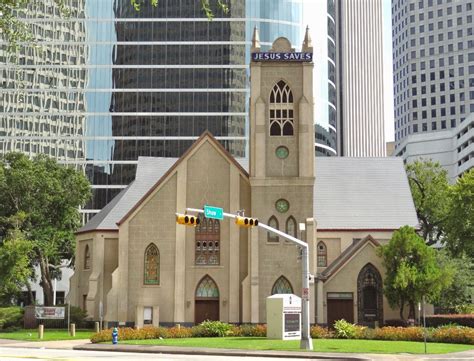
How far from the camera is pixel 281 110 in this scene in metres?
56.2

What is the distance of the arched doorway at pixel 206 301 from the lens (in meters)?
55.4

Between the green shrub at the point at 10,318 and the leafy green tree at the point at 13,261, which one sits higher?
the leafy green tree at the point at 13,261

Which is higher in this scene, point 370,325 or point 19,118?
point 19,118

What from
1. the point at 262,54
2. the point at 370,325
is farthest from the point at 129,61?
the point at 370,325

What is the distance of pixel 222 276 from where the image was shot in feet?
182

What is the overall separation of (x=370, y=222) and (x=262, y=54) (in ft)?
50.6

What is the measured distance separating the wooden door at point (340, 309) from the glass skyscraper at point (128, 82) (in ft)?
243

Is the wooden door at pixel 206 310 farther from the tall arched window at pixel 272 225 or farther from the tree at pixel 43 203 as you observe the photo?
the tree at pixel 43 203

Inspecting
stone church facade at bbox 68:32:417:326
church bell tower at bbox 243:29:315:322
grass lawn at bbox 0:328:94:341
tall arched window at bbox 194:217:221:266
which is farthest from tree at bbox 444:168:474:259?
grass lawn at bbox 0:328:94:341

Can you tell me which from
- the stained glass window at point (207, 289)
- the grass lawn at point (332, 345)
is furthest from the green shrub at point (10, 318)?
the grass lawn at point (332, 345)

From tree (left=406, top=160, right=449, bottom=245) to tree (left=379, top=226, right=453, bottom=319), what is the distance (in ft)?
70.0

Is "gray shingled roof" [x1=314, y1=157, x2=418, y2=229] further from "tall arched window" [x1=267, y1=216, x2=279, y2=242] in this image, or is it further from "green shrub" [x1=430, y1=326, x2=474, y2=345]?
"green shrub" [x1=430, y1=326, x2=474, y2=345]

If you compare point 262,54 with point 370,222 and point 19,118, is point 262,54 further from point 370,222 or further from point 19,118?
point 19,118

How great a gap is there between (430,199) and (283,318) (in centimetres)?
3493
